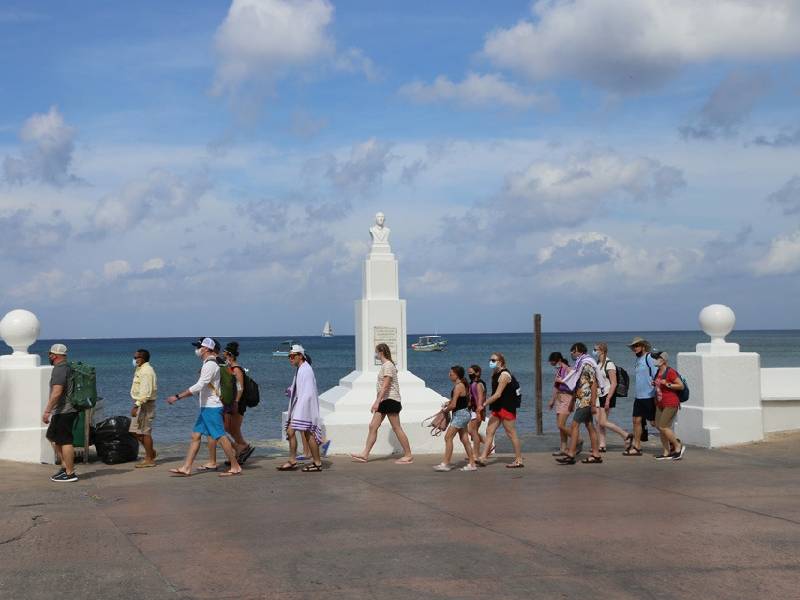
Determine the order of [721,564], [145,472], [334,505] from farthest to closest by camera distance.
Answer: [145,472] < [334,505] < [721,564]

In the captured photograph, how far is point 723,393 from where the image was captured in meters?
14.8

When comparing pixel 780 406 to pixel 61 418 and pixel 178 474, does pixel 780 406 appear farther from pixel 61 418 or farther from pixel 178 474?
pixel 61 418

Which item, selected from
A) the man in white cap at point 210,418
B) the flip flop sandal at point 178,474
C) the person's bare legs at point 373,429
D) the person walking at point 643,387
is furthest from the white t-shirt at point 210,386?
the person walking at point 643,387

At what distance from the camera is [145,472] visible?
1255cm

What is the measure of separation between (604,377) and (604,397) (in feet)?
0.93

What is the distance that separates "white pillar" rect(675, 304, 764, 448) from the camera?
1471 cm

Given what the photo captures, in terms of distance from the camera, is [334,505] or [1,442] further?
[1,442]

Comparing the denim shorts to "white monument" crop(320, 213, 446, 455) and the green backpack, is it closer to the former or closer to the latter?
Answer: "white monument" crop(320, 213, 446, 455)

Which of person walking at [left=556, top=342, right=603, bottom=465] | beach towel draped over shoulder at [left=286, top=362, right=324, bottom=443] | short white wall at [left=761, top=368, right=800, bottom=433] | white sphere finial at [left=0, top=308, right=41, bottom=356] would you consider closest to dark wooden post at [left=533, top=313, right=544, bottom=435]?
short white wall at [left=761, top=368, right=800, bottom=433]

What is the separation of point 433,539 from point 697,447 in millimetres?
8160

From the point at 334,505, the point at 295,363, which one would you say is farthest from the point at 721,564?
the point at 295,363

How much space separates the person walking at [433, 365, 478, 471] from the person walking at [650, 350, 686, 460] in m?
2.70

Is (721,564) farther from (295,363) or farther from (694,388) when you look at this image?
(694,388)

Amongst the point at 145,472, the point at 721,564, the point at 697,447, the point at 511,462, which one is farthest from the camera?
the point at 697,447
